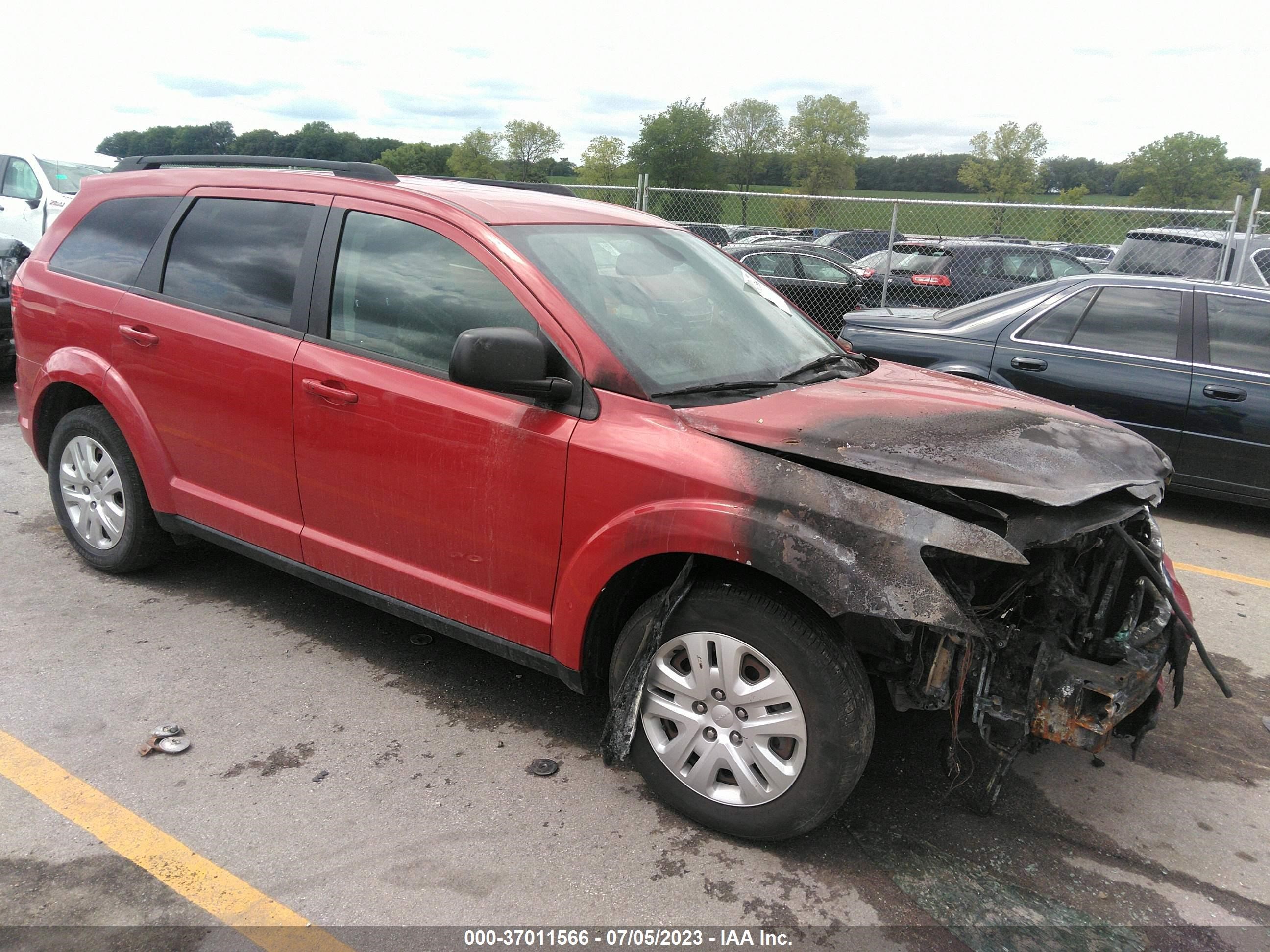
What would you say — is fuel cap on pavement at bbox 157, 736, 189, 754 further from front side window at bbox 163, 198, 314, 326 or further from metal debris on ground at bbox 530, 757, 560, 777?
front side window at bbox 163, 198, 314, 326

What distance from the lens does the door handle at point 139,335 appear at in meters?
3.88

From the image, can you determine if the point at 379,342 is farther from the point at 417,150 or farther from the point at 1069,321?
the point at 417,150

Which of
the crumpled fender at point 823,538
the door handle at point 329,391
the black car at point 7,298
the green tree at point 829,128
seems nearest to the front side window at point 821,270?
the black car at point 7,298

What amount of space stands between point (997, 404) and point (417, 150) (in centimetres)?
4019

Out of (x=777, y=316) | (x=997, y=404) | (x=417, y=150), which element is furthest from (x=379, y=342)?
(x=417, y=150)

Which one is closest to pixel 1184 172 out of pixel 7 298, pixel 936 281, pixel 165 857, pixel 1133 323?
pixel 936 281

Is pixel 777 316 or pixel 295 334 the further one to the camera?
pixel 777 316

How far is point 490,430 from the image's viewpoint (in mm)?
3002

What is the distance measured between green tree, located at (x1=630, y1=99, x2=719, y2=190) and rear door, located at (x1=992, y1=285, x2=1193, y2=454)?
63268 mm

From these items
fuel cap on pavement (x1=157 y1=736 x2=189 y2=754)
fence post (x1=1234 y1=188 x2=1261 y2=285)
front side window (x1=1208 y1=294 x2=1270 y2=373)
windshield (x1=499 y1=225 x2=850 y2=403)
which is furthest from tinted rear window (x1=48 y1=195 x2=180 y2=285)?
fence post (x1=1234 y1=188 x2=1261 y2=285)

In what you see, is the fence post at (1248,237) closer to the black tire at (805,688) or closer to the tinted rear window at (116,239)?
the black tire at (805,688)

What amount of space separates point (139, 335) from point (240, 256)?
1.98 ft

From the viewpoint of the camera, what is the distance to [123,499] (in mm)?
4242

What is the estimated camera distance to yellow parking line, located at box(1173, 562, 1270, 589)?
16.9ft
